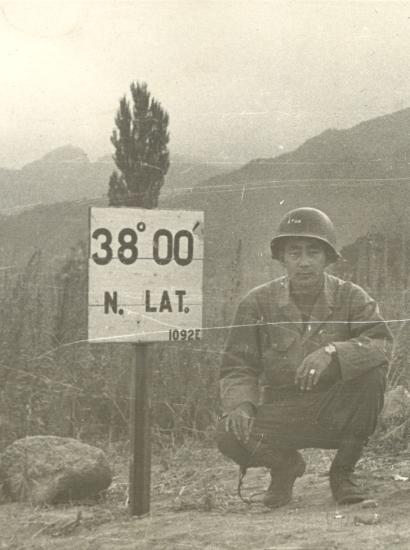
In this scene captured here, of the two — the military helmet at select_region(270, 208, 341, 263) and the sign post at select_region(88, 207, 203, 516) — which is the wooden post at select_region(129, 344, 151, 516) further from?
the military helmet at select_region(270, 208, 341, 263)

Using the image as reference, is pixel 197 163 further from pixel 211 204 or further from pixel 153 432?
pixel 153 432

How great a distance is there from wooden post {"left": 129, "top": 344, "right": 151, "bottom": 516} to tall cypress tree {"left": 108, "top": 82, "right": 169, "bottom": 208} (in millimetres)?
1174

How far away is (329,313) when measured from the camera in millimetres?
4363

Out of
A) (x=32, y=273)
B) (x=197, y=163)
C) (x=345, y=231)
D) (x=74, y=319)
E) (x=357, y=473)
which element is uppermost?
(x=197, y=163)

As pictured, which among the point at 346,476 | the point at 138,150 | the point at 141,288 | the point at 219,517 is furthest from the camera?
the point at 138,150

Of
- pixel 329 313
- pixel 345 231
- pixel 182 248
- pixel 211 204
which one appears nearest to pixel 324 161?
pixel 345 231

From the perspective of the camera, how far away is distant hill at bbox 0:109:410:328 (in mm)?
5184

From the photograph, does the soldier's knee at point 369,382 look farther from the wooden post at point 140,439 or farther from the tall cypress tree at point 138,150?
the tall cypress tree at point 138,150

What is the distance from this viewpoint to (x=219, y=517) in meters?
3.79

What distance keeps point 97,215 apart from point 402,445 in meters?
2.81

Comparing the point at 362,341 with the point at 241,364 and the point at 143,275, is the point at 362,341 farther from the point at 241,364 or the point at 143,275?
the point at 143,275

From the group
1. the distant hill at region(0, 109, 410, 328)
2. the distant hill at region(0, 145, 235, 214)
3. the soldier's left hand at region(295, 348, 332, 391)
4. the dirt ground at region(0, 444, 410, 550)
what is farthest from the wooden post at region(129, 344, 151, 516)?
the distant hill at region(0, 145, 235, 214)

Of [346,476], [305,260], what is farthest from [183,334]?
[346,476]

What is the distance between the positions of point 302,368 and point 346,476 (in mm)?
644
